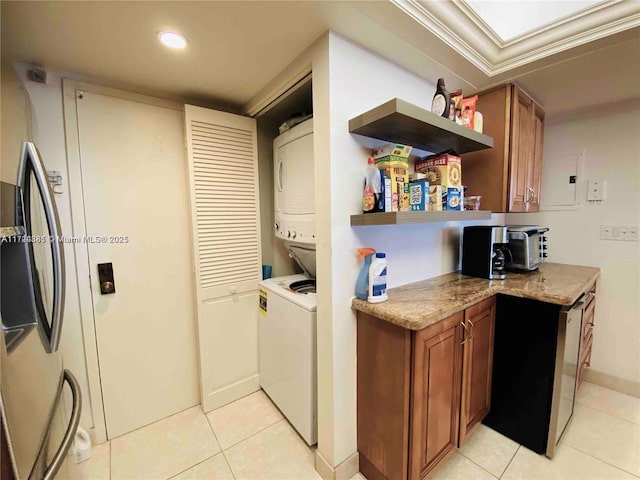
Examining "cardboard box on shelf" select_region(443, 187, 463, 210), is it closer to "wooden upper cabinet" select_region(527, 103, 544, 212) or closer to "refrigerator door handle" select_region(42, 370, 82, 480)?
"wooden upper cabinet" select_region(527, 103, 544, 212)

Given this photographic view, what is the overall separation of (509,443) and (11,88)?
310 centimetres

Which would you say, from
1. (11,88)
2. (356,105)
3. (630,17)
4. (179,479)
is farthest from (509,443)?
(11,88)

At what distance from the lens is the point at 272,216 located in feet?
7.70

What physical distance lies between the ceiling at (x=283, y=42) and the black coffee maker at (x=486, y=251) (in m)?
0.95

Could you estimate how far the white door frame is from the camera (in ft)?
4.93

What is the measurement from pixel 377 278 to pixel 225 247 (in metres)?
1.13

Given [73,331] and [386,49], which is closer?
[386,49]

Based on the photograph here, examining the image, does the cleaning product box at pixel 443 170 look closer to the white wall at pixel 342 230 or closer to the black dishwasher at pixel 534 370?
the white wall at pixel 342 230

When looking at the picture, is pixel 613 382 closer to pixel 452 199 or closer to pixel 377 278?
pixel 452 199

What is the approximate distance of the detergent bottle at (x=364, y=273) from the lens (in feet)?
4.46

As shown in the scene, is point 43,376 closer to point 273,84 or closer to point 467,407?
point 273,84

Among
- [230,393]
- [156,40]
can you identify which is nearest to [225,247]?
[230,393]

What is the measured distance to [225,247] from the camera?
6.33ft

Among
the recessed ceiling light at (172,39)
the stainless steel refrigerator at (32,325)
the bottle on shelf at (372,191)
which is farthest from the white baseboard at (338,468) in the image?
the recessed ceiling light at (172,39)
